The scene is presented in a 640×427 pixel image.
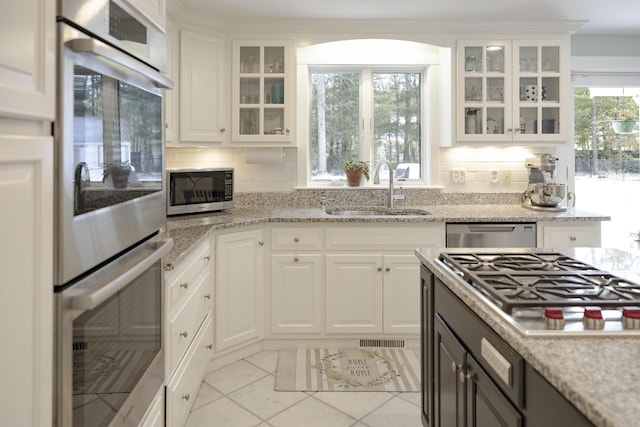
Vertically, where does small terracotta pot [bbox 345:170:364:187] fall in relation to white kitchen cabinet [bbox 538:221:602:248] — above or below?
above

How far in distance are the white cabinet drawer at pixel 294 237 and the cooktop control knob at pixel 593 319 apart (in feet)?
7.61

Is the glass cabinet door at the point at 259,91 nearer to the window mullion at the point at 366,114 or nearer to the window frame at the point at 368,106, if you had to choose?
the window frame at the point at 368,106

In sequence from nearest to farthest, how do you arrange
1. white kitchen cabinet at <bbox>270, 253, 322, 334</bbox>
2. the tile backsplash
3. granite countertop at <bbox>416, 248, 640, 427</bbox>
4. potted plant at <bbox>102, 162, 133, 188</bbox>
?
granite countertop at <bbox>416, 248, 640, 427</bbox>
potted plant at <bbox>102, 162, 133, 188</bbox>
white kitchen cabinet at <bbox>270, 253, 322, 334</bbox>
the tile backsplash

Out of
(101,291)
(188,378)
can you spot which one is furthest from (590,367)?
(188,378)

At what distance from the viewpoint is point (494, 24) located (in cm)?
373

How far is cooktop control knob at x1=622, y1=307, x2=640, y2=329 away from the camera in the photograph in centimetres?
108

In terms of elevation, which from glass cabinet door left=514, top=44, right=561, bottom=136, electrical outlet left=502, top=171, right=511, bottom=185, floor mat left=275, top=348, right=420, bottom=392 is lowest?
floor mat left=275, top=348, right=420, bottom=392

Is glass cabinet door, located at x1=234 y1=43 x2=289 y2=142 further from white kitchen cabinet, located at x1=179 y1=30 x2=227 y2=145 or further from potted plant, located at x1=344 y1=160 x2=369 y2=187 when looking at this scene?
potted plant, located at x1=344 y1=160 x2=369 y2=187

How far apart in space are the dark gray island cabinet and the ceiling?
2127 mm

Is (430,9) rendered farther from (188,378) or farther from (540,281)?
(188,378)

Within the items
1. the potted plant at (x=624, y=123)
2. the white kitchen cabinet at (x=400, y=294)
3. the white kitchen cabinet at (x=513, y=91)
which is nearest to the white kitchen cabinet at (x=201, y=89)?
the white kitchen cabinet at (x=400, y=294)

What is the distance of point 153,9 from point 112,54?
56 cm

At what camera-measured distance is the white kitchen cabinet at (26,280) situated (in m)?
0.79

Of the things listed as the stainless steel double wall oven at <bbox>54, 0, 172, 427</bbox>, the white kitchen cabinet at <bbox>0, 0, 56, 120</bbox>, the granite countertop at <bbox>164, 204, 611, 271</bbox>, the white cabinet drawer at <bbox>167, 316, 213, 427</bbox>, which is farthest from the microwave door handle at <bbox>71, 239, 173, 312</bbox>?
the granite countertop at <bbox>164, 204, 611, 271</bbox>
